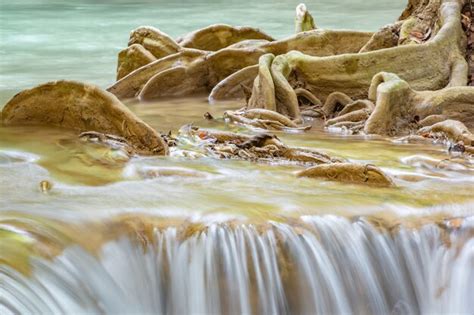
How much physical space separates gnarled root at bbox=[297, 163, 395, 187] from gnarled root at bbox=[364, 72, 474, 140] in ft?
6.22

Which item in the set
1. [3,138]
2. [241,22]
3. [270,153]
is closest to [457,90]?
[270,153]

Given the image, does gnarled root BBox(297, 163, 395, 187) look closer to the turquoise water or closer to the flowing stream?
the flowing stream

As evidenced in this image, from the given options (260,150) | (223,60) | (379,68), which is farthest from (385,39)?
(260,150)

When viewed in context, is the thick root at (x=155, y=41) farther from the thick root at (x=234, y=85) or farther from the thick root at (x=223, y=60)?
the thick root at (x=234, y=85)

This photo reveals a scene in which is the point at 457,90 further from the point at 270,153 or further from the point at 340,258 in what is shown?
the point at 340,258

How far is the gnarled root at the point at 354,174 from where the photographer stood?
18.3 ft

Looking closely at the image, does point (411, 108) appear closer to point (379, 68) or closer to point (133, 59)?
point (379, 68)

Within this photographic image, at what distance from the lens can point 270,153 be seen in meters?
6.52

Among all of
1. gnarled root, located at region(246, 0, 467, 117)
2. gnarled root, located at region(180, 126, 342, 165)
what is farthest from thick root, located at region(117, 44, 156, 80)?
gnarled root, located at region(180, 126, 342, 165)

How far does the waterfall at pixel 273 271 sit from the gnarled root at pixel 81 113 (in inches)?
77.8

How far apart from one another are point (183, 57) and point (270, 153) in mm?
4417

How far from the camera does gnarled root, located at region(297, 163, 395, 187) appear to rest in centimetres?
558

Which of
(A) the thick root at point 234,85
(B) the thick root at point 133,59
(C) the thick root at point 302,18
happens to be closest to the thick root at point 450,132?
(A) the thick root at point 234,85

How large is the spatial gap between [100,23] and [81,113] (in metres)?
17.8
